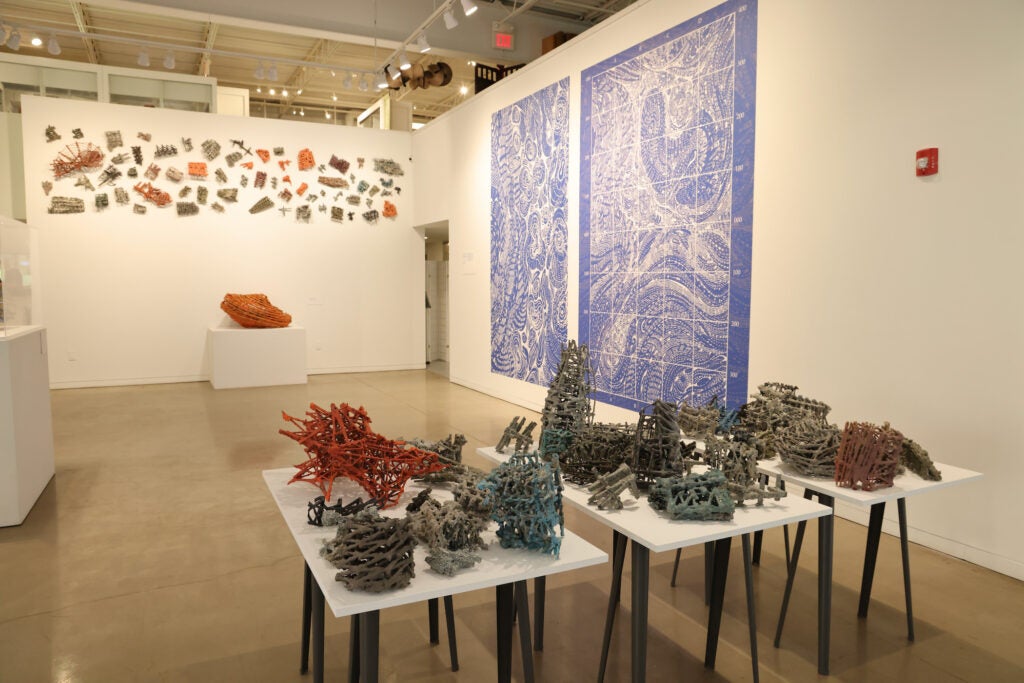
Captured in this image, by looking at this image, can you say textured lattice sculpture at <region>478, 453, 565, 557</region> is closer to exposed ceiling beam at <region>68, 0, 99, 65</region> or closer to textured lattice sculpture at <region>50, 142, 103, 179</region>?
textured lattice sculpture at <region>50, 142, 103, 179</region>

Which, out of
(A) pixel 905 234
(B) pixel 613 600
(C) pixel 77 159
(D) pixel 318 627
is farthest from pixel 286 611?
(C) pixel 77 159

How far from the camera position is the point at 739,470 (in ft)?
7.03

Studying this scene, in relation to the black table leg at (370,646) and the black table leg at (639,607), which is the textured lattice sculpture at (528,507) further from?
the black table leg at (370,646)

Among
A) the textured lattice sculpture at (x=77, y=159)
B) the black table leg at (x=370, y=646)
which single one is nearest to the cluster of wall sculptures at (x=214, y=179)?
the textured lattice sculpture at (x=77, y=159)

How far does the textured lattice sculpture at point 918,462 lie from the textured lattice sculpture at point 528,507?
145 cm

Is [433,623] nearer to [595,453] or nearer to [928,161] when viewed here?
[595,453]

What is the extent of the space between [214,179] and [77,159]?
1.58 m

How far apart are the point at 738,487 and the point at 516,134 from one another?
19.7ft

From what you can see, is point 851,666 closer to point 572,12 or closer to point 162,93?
point 572,12

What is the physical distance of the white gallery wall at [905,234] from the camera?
3131 mm

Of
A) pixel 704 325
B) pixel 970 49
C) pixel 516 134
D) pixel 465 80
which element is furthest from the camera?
pixel 465 80

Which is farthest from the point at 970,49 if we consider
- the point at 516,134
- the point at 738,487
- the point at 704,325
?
the point at 516,134

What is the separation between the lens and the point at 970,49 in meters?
3.23

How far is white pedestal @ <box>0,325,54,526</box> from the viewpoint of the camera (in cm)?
368
